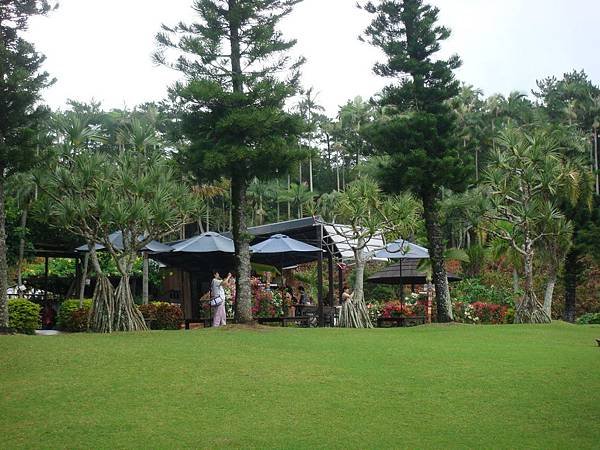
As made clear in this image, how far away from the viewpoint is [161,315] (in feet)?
55.9

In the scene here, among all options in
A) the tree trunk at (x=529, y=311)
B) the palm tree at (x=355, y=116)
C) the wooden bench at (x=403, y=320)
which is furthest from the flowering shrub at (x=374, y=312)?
the palm tree at (x=355, y=116)

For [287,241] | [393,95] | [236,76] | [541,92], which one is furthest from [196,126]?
[541,92]

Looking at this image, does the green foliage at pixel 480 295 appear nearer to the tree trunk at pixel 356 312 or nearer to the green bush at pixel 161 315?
the tree trunk at pixel 356 312

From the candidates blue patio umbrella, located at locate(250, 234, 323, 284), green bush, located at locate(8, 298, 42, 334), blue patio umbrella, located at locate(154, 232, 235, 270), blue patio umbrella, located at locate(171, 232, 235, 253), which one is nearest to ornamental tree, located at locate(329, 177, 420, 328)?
blue patio umbrella, located at locate(250, 234, 323, 284)

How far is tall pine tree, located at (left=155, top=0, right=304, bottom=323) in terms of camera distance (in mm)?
15320

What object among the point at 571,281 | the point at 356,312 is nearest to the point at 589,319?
the point at 571,281

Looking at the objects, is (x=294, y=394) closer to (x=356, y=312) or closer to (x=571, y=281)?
(x=356, y=312)

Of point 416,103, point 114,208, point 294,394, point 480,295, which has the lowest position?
point 294,394

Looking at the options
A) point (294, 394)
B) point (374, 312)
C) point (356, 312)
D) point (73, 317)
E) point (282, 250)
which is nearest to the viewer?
point (294, 394)

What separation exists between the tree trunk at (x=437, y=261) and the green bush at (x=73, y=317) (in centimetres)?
806

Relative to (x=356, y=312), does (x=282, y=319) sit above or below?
below

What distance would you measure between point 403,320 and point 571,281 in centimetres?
858

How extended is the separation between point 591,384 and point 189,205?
897 centimetres

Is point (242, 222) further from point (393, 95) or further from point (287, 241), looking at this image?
point (393, 95)
